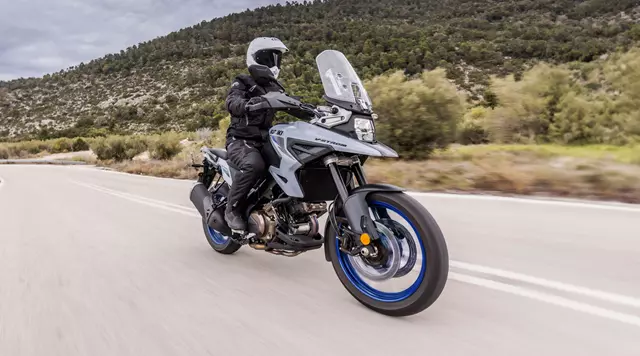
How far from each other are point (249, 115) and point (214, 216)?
1031mm

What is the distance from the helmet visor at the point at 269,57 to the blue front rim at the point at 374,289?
5.11 ft

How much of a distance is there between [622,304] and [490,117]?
1013cm

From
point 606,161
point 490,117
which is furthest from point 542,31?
point 606,161

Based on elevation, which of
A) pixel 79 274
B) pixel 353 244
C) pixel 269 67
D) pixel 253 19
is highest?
pixel 253 19

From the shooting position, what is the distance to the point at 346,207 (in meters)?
3.16

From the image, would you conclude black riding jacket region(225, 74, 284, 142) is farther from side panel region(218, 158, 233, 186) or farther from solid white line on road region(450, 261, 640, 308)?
solid white line on road region(450, 261, 640, 308)

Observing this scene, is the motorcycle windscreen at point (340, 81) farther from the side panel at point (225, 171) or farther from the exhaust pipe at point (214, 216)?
the side panel at point (225, 171)

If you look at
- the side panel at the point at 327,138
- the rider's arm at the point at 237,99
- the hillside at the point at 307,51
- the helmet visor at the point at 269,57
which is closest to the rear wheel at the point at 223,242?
the rider's arm at the point at 237,99

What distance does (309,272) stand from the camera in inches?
159

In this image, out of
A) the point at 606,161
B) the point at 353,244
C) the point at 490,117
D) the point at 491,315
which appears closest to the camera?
the point at 491,315

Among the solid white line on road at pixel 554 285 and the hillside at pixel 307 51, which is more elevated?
the hillside at pixel 307 51

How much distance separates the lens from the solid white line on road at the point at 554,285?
3059mm

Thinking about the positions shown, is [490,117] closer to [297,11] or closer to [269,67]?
[269,67]

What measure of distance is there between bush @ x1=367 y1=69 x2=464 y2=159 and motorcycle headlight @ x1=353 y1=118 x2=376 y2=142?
27.4 feet
